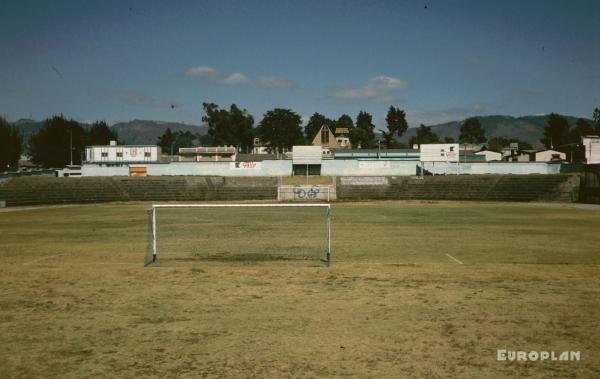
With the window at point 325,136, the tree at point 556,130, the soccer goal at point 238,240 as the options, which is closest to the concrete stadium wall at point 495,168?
the soccer goal at point 238,240

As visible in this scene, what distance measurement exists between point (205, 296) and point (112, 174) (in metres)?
74.7

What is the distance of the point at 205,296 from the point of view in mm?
11945

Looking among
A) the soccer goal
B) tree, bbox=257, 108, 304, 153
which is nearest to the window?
tree, bbox=257, 108, 304, 153

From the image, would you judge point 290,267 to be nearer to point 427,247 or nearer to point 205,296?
point 205,296

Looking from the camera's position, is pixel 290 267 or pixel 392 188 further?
pixel 392 188

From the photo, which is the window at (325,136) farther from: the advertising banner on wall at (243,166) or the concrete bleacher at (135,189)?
the concrete bleacher at (135,189)

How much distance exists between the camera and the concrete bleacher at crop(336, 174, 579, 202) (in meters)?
62.2

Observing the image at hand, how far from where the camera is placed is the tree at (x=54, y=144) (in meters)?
119

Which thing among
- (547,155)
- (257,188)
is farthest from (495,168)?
(547,155)

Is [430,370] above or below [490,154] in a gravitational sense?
below

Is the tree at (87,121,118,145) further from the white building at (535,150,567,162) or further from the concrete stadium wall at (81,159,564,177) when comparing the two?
the white building at (535,150,567,162)

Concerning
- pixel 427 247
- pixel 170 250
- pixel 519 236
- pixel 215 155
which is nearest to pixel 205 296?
pixel 170 250

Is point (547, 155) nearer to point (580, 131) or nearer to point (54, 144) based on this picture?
point (580, 131)

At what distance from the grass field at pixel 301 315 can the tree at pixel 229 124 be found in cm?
15026
